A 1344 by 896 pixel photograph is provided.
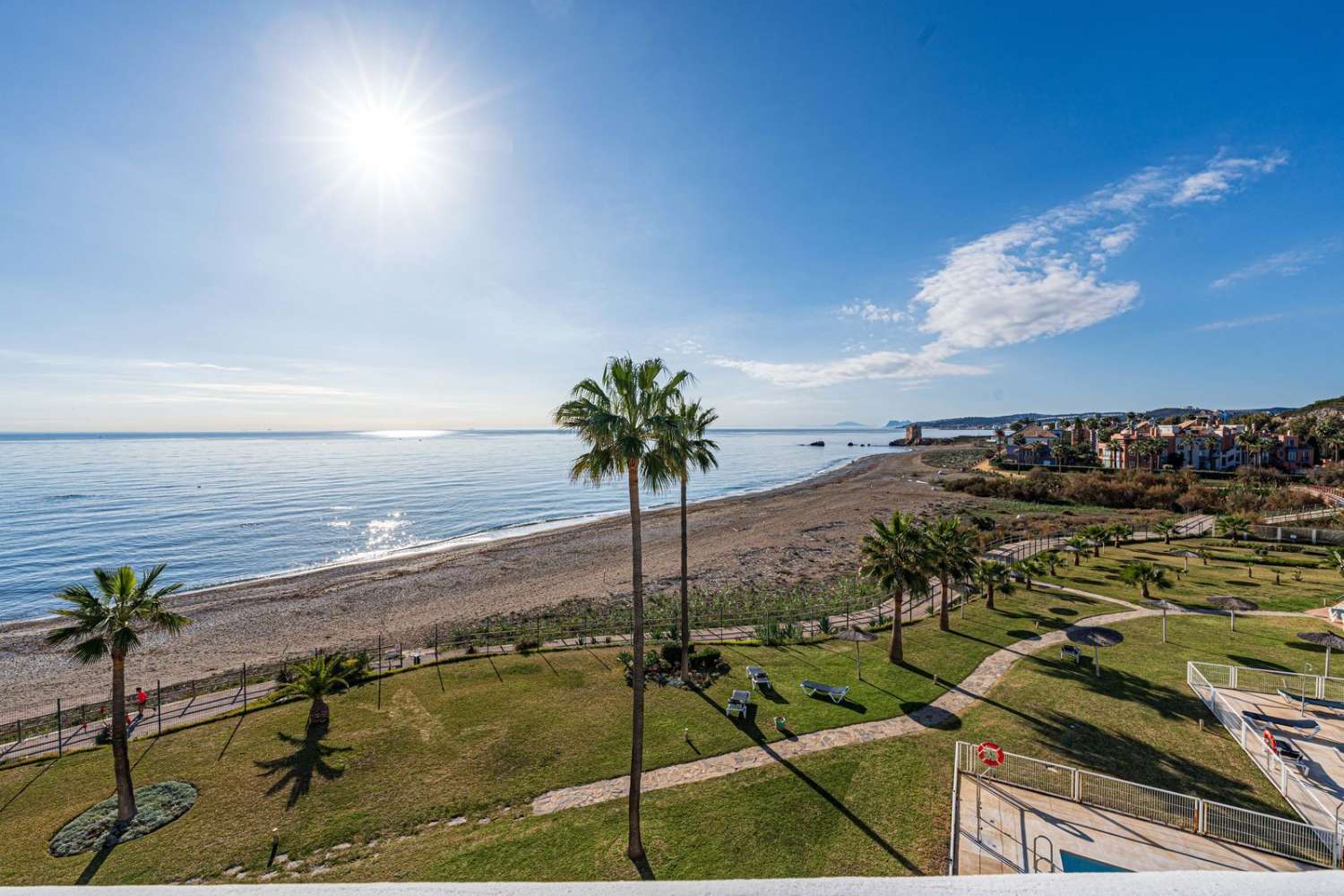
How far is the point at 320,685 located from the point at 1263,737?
2696 centimetres

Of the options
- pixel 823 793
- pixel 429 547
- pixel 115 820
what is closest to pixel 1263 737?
pixel 823 793

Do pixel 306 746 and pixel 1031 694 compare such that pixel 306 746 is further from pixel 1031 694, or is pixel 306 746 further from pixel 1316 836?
pixel 1316 836

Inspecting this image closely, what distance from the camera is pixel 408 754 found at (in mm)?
15461

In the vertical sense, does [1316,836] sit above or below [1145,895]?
below

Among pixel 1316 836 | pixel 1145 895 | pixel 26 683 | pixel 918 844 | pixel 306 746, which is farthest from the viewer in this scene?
pixel 26 683

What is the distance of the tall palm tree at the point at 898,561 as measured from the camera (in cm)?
2027

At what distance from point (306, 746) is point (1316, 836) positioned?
80.5 feet

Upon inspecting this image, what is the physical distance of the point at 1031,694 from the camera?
59.5ft

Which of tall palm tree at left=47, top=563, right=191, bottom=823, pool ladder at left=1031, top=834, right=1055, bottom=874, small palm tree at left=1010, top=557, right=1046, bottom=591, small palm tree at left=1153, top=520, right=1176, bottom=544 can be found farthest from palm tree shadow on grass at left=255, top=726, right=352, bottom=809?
small palm tree at left=1153, top=520, right=1176, bottom=544

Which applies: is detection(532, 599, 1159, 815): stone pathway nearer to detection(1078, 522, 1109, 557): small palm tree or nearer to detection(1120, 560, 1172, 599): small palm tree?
detection(1120, 560, 1172, 599): small palm tree

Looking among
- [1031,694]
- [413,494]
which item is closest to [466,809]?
[1031,694]

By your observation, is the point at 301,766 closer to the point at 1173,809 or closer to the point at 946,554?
the point at 1173,809

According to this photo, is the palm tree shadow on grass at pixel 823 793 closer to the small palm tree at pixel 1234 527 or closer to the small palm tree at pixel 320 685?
the small palm tree at pixel 320 685

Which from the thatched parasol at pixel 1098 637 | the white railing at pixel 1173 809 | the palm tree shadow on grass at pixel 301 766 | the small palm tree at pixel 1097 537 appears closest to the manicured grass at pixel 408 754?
the palm tree shadow on grass at pixel 301 766
